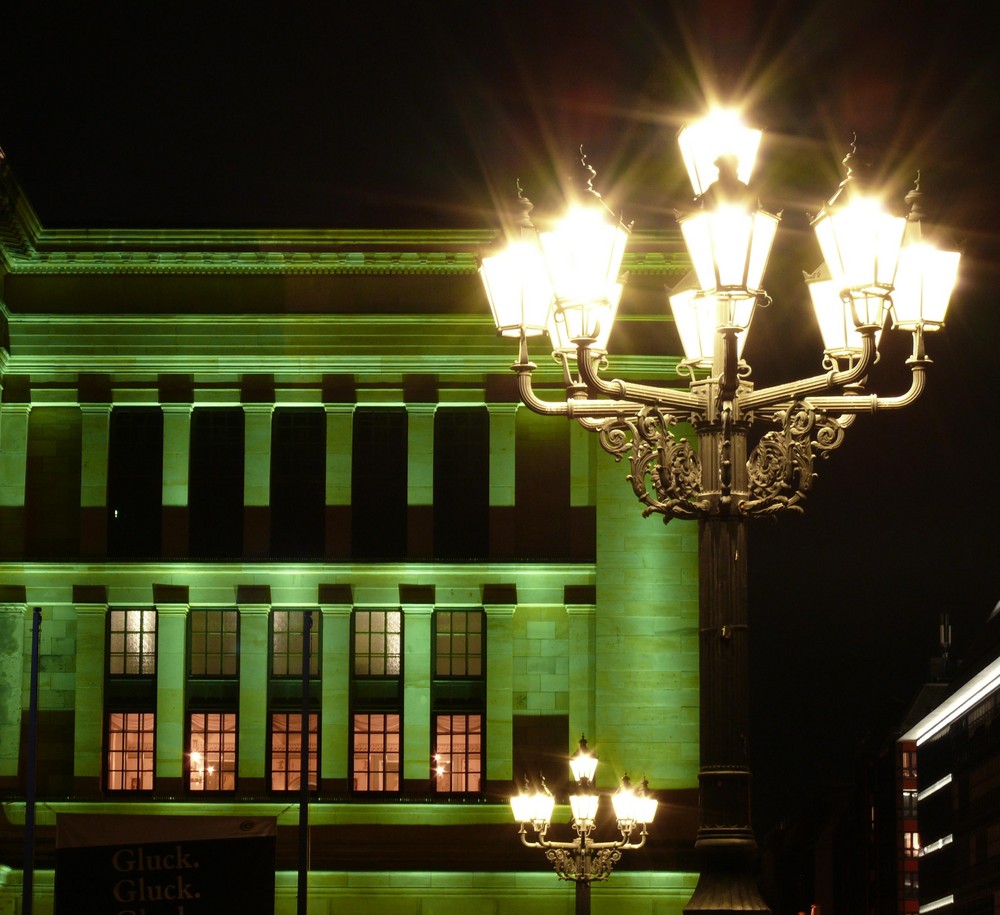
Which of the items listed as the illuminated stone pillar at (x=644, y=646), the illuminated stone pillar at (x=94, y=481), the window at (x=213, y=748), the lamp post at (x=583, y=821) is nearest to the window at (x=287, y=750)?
the window at (x=213, y=748)

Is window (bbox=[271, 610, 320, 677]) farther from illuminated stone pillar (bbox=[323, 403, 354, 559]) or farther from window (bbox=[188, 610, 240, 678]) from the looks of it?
illuminated stone pillar (bbox=[323, 403, 354, 559])

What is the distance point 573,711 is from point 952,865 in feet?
322

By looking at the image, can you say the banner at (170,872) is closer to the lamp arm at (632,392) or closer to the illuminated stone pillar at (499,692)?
A: the lamp arm at (632,392)

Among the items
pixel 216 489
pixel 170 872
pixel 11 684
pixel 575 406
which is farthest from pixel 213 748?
pixel 575 406

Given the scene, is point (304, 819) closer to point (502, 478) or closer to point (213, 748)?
point (213, 748)

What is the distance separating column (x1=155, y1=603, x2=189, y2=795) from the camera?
42.4 meters

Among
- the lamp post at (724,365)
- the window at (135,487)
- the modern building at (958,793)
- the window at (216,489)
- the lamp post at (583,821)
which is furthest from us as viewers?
the modern building at (958,793)

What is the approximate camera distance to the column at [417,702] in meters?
42.4

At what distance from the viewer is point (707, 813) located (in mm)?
11859

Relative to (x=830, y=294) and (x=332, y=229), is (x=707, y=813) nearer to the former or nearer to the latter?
(x=830, y=294)

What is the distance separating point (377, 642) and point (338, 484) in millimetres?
3614

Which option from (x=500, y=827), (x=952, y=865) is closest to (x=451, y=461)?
(x=500, y=827)

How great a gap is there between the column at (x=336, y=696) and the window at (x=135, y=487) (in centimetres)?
438

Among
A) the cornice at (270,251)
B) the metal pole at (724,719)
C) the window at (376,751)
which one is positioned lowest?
the metal pole at (724,719)
